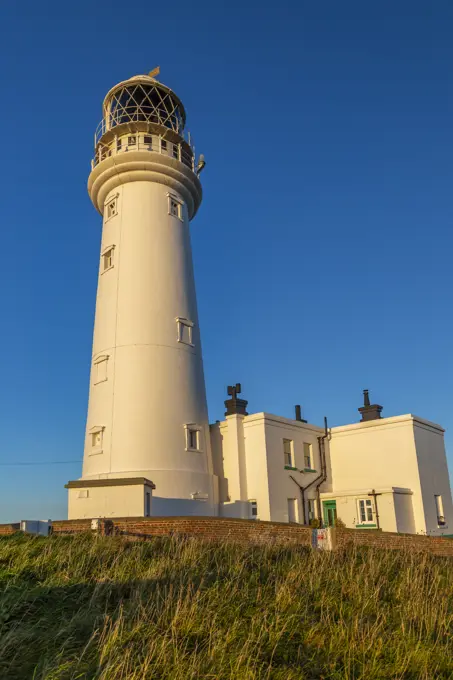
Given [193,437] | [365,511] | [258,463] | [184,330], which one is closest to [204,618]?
[193,437]

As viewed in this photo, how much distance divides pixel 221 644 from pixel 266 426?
18.9 m

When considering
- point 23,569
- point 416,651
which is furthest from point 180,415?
point 416,651

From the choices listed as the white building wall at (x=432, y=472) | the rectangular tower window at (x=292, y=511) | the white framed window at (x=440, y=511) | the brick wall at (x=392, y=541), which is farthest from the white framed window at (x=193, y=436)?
the white framed window at (x=440, y=511)

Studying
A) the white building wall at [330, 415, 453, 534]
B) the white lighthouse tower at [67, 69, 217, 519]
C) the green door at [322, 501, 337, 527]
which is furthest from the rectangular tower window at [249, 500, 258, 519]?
the white building wall at [330, 415, 453, 534]

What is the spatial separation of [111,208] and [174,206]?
2760 mm

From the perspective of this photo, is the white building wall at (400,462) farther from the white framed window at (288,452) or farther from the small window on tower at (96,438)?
the small window on tower at (96,438)

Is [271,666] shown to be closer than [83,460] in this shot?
Yes

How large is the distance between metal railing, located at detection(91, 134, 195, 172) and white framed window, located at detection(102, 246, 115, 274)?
396 cm

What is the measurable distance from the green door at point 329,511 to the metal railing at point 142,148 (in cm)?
1689

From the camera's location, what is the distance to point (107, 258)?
2506 cm

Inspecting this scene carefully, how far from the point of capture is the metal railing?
24772mm

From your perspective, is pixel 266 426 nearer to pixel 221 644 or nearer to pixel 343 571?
pixel 343 571

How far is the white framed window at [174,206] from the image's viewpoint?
25078 mm

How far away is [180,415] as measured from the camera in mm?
22156
